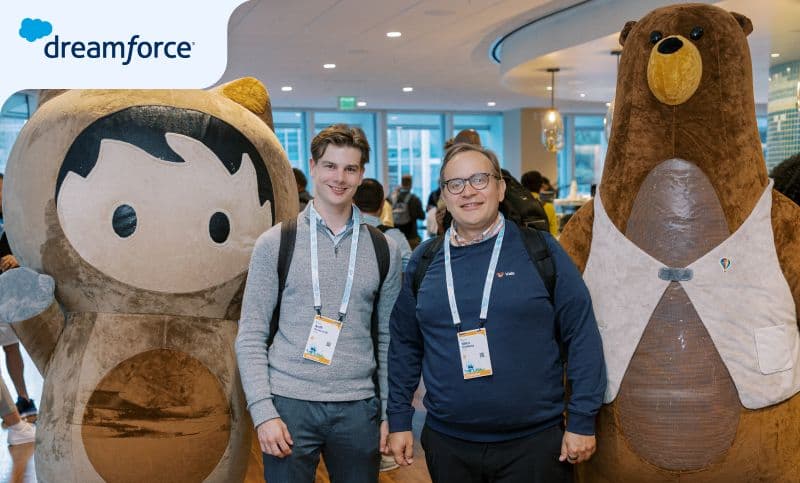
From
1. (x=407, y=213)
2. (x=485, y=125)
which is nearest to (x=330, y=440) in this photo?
(x=407, y=213)

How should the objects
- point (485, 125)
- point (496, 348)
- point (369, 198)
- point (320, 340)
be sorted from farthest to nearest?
1. point (485, 125)
2. point (369, 198)
3. point (320, 340)
4. point (496, 348)

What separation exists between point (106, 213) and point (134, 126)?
27cm

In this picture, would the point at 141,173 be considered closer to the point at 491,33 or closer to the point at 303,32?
the point at 303,32

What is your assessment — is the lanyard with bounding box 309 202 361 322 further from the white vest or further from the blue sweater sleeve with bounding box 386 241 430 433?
the white vest

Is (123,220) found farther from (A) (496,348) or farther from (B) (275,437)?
(A) (496,348)

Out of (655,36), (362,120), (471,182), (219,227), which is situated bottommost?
(219,227)

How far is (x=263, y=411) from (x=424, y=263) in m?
0.53

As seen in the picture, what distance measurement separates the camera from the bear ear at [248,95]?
259 centimetres

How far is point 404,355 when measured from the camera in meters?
1.85

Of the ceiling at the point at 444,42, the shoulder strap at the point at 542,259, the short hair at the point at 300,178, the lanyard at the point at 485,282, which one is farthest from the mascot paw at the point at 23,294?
the ceiling at the point at 444,42

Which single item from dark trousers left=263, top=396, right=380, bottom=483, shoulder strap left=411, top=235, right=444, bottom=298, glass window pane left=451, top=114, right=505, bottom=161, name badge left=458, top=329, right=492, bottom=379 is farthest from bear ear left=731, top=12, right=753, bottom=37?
glass window pane left=451, top=114, right=505, bottom=161

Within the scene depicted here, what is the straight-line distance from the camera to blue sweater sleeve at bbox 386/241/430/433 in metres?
1.83

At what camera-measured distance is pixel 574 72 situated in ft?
27.9

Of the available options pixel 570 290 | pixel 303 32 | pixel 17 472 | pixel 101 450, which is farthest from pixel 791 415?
pixel 303 32
